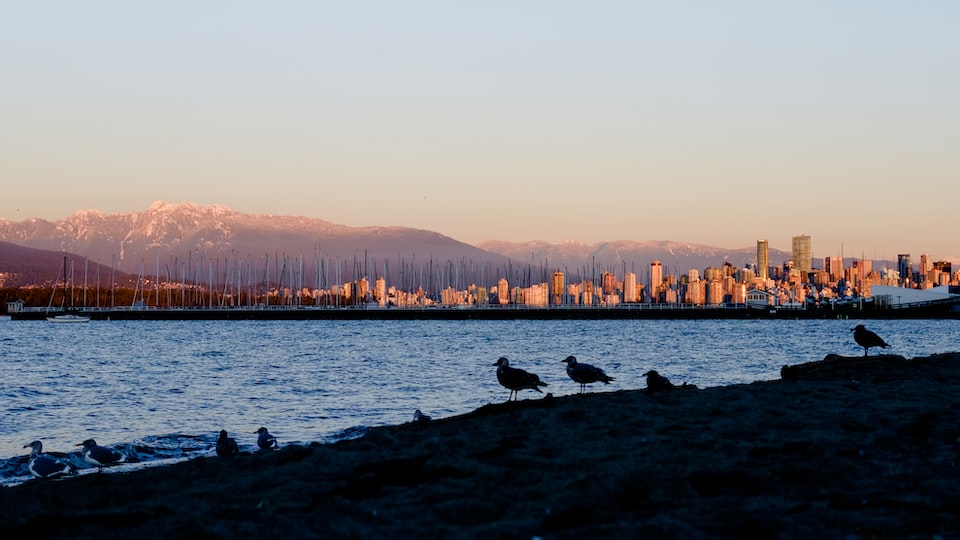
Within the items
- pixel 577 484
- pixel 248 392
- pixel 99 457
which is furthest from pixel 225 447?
pixel 248 392

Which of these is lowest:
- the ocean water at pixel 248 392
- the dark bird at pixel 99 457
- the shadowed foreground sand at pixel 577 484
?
the ocean water at pixel 248 392

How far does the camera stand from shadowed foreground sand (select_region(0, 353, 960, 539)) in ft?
26.3

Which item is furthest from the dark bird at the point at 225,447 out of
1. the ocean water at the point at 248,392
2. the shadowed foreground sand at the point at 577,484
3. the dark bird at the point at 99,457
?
the shadowed foreground sand at the point at 577,484

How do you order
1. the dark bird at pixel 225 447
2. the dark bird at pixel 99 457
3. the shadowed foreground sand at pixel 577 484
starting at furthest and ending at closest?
the dark bird at pixel 225 447
the dark bird at pixel 99 457
the shadowed foreground sand at pixel 577 484

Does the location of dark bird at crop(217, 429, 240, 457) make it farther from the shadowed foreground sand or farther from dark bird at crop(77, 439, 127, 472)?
the shadowed foreground sand

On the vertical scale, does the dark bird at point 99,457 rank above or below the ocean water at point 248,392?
above

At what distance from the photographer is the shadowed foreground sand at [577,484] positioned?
8.02 m

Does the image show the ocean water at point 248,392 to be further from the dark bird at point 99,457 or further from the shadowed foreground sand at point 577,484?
the shadowed foreground sand at point 577,484

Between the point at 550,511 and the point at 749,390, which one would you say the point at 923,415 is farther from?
the point at 550,511

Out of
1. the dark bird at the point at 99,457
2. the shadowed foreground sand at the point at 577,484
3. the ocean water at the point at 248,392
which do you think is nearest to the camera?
the shadowed foreground sand at the point at 577,484

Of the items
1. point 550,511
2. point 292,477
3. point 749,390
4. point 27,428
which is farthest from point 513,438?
point 27,428

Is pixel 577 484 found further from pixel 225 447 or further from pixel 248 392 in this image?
pixel 248 392

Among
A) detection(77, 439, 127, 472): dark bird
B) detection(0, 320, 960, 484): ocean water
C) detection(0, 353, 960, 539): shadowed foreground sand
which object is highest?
detection(0, 353, 960, 539): shadowed foreground sand

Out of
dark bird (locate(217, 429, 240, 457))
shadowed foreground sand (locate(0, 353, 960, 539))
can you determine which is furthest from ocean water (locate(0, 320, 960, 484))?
shadowed foreground sand (locate(0, 353, 960, 539))
